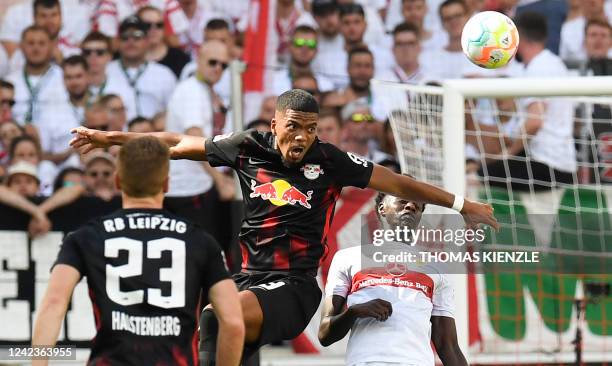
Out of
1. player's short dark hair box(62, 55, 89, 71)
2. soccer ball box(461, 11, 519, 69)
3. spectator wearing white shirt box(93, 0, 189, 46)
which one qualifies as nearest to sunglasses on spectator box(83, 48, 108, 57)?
player's short dark hair box(62, 55, 89, 71)

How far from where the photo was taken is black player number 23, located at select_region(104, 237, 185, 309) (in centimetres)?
479

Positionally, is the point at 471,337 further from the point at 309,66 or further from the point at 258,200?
the point at 258,200

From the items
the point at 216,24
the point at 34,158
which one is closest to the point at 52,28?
the point at 34,158

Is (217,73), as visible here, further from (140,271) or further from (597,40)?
(140,271)

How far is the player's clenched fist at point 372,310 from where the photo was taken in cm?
622

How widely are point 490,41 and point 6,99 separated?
5795mm

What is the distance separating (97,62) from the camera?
11680mm

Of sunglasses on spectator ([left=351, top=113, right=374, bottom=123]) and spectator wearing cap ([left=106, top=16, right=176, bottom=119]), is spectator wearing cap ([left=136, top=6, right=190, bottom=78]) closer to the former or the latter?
spectator wearing cap ([left=106, top=16, right=176, bottom=119])

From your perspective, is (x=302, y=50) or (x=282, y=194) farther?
(x=302, y=50)

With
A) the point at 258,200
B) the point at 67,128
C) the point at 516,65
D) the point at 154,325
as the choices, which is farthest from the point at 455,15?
the point at 154,325

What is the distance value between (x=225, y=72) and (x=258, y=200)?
17.7 feet

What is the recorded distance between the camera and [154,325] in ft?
15.7

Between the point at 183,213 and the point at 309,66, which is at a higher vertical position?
the point at 309,66

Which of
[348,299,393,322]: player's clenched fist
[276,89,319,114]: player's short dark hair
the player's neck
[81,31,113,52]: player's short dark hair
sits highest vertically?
[81,31,113,52]: player's short dark hair
